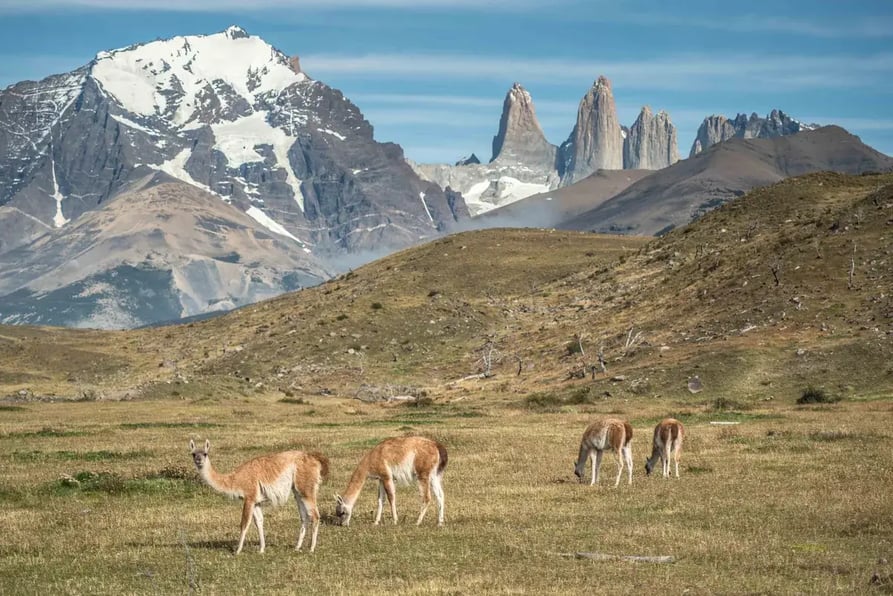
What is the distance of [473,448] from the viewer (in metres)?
43.5

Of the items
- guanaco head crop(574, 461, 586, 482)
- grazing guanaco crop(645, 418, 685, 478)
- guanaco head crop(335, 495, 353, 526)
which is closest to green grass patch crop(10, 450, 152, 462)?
guanaco head crop(574, 461, 586, 482)

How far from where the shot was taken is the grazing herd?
23.5m

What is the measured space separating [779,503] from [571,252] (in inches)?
5082

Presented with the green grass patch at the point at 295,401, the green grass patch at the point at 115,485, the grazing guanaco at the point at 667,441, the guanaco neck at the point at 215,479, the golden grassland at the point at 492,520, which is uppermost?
the guanaco neck at the point at 215,479

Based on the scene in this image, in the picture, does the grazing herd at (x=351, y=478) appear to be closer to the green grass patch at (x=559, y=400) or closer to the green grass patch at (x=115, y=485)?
the green grass patch at (x=115, y=485)

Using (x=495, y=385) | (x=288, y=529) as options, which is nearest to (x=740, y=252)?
(x=495, y=385)

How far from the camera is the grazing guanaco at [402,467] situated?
2627 cm

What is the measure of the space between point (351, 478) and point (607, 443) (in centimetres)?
946

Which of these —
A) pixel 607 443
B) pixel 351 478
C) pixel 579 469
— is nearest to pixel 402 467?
pixel 351 478

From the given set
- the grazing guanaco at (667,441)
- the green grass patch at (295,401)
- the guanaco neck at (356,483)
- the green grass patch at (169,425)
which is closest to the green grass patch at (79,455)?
the green grass patch at (169,425)

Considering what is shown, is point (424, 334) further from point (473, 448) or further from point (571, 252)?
point (473, 448)

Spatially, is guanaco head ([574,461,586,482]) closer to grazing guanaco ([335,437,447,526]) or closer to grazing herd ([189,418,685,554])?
grazing herd ([189,418,685,554])

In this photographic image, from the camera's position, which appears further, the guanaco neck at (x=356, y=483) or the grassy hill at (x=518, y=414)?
the guanaco neck at (x=356, y=483)

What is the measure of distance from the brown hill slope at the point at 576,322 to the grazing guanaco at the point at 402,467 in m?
46.2
